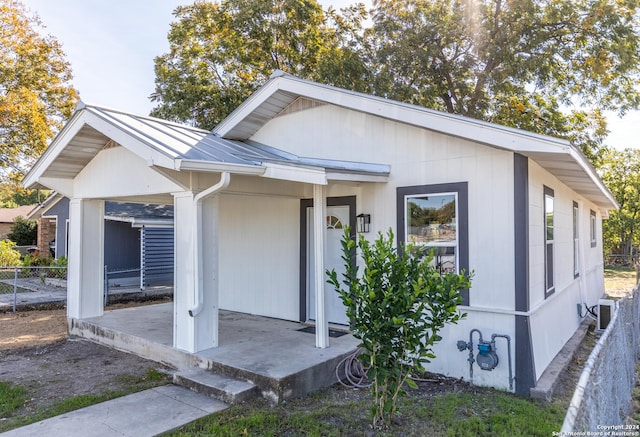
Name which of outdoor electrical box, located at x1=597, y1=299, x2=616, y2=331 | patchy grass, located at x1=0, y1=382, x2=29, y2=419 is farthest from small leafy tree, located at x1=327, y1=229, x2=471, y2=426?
outdoor electrical box, located at x1=597, y1=299, x2=616, y2=331

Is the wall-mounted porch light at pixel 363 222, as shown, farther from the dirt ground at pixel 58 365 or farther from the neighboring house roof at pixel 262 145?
the dirt ground at pixel 58 365

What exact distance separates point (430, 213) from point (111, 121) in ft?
14.1

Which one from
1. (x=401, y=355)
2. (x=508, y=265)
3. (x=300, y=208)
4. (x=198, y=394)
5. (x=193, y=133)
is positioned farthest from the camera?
(x=300, y=208)

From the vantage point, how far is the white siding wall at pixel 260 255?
727 cm

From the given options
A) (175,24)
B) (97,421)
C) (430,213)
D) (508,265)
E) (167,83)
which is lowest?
(97,421)

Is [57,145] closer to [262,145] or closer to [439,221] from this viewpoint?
[262,145]

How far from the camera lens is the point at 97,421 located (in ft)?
13.1

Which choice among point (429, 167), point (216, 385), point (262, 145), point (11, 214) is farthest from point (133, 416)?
point (11, 214)

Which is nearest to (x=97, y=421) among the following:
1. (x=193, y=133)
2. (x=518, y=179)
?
(x=193, y=133)

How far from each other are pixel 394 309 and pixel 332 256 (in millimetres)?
3269

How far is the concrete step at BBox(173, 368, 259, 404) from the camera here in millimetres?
4383

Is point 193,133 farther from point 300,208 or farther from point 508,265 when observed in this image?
point 508,265

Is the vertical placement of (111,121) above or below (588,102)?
below

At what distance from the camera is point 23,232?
80.8 feet
